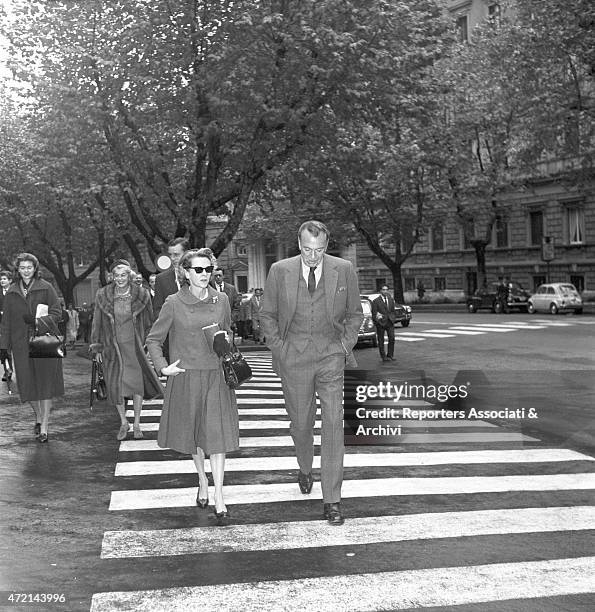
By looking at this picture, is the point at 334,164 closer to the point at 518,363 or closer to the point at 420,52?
the point at 420,52

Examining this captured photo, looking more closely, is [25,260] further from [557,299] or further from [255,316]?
[557,299]

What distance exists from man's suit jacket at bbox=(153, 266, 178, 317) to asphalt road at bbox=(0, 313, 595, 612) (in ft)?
4.97

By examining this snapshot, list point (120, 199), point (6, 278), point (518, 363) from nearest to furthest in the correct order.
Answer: point (6, 278) < point (518, 363) < point (120, 199)

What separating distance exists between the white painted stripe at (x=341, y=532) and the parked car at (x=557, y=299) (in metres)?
36.7

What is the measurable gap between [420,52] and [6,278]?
10.7 metres

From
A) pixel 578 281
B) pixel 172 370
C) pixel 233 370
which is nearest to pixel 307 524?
pixel 233 370

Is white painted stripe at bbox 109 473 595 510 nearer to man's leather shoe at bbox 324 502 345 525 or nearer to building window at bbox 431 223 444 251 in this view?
man's leather shoe at bbox 324 502 345 525

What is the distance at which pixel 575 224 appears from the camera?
160 feet

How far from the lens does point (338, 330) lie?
6.49 m

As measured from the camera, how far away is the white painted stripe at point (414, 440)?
31.1 ft

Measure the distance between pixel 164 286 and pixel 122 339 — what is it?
148 cm

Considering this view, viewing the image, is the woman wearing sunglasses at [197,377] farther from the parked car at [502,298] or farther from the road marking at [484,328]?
the parked car at [502,298]

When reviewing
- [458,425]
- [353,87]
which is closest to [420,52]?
[353,87]

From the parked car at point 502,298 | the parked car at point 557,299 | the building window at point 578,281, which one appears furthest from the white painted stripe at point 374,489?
the building window at point 578,281
